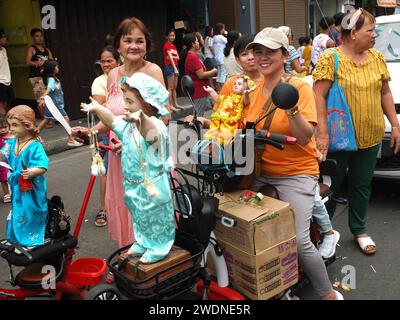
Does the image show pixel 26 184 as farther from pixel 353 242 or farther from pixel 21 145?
pixel 353 242

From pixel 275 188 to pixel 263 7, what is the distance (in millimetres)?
12605

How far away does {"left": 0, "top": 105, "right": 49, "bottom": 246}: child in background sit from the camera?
3.00 meters

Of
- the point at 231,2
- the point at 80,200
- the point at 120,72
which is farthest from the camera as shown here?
the point at 231,2

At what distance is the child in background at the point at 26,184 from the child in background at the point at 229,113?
44.8 inches

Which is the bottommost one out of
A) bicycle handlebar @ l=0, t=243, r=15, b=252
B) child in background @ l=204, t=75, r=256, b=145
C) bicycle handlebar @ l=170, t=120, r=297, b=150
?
bicycle handlebar @ l=0, t=243, r=15, b=252

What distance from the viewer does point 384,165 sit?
479 centimetres

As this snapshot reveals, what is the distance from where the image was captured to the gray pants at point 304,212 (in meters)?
2.88

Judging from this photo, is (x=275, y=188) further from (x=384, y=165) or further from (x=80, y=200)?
(x=80, y=200)

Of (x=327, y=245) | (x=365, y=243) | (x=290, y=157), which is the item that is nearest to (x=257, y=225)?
(x=290, y=157)

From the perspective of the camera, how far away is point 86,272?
3.23 metres

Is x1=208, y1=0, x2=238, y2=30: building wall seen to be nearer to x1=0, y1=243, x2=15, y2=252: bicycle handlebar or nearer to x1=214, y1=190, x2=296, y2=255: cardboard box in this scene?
x1=214, y1=190, x2=296, y2=255: cardboard box

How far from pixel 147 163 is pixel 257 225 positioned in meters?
0.71

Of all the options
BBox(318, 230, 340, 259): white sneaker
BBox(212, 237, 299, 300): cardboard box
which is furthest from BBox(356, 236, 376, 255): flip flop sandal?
BBox(212, 237, 299, 300): cardboard box

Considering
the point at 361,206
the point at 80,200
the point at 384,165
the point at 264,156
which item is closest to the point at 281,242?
the point at 264,156
